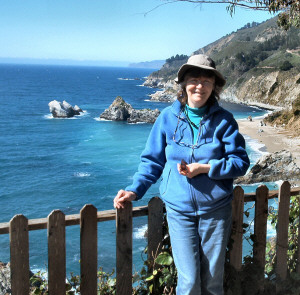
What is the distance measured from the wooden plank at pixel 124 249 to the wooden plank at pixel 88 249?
0.62 ft

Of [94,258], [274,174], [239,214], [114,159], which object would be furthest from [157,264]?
[114,159]

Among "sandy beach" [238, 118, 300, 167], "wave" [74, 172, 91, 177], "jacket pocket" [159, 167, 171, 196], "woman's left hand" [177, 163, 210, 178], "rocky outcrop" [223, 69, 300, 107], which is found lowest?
"wave" [74, 172, 91, 177]

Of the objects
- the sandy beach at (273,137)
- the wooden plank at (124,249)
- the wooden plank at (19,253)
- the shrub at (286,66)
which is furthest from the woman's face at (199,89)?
the shrub at (286,66)

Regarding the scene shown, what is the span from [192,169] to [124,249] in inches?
36.2

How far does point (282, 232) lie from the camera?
3859 mm

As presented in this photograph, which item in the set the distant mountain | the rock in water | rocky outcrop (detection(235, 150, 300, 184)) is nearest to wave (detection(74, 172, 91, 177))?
rocky outcrop (detection(235, 150, 300, 184))

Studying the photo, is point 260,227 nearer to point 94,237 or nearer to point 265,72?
point 94,237

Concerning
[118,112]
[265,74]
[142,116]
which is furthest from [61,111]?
[265,74]

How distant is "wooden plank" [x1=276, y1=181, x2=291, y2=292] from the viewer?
375 centimetres

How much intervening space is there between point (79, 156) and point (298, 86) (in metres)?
52.9

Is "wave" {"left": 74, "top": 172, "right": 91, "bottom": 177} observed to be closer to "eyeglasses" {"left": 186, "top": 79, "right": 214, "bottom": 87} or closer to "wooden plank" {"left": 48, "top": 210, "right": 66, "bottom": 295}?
"wooden plank" {"left": 48, "top": 210, "right": 66, "bottom": 295}

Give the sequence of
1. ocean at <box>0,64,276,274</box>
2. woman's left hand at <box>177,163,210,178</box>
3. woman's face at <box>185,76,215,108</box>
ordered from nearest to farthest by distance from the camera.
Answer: woman's left hand at <box>177,163,210,178</box>
woman's face at <box>185,76,215,108</box>
ocean at <box>0,64,276,274</box>

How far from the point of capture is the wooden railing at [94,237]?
2881 millimetres

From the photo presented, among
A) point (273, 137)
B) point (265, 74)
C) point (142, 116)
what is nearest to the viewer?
point (273, 137)
